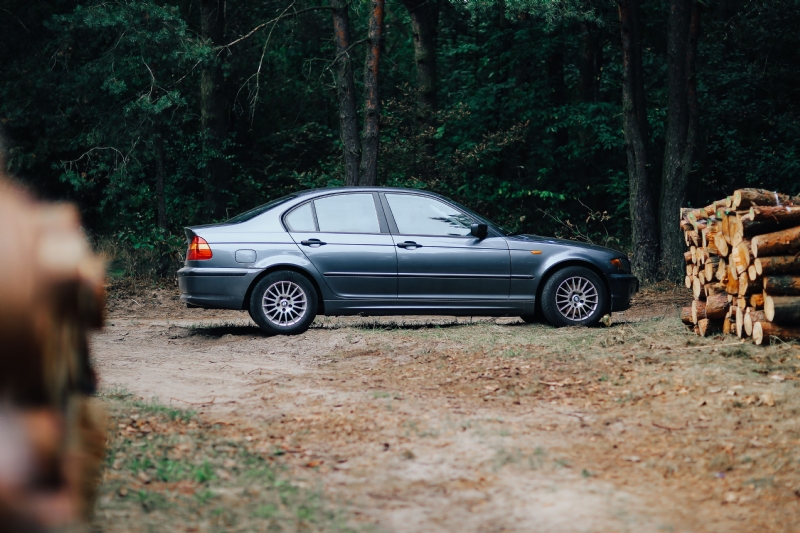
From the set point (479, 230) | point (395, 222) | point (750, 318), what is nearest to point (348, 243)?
point (395, 222)

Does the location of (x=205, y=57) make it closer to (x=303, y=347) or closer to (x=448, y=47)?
(x=448, y=47)

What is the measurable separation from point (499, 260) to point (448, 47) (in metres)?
15.5

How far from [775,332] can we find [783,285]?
447 mm

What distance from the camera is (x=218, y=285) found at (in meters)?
10.6

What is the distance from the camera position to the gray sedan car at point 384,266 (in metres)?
10.6

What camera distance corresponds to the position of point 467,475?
5293 mm

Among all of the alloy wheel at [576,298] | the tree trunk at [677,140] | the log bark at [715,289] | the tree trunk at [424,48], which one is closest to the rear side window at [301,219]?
the alloy wheel at [576,298]

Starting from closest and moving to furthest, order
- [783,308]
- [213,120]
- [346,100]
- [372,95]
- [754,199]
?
[783,308], [754,199], [372,95], [346,100], [213,120]

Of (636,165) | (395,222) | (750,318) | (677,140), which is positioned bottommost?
(750,318)

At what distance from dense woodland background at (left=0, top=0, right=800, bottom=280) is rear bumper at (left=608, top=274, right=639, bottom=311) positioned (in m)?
6.87

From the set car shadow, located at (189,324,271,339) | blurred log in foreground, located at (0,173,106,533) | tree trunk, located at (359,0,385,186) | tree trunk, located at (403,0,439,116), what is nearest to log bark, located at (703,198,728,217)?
car shadow, located at (189,324,271,339)

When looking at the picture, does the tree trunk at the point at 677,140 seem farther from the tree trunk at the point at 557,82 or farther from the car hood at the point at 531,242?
the car hood at the point at 531,242

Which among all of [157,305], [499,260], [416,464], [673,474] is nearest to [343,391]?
[416,464]

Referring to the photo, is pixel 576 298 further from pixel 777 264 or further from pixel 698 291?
pixel 777 264
